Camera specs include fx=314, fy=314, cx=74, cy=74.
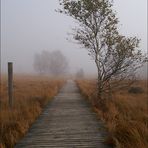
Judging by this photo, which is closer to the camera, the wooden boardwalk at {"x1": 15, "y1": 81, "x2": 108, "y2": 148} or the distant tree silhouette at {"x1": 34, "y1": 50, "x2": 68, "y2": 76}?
the wooden boardwalk at {"x1": 15, "y1": 81, "x2": 108, "y2": 148}

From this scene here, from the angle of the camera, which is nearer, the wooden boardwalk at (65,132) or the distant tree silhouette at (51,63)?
the wooden boardwalk at (65,132)

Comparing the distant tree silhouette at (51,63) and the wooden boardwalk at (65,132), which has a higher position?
the distant tree silhouette at (51,63)

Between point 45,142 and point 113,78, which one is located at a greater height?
point 113,78

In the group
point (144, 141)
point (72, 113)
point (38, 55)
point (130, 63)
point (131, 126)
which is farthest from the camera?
point (38, 55)

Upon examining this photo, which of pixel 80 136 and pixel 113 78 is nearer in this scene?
pixel 80 136

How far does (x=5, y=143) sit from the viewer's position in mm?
8023

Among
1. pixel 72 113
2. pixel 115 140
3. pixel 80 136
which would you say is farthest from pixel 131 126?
pixel 72 113

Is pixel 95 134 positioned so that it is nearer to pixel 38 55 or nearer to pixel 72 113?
pixel 72 113

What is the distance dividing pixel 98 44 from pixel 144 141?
10.8 m

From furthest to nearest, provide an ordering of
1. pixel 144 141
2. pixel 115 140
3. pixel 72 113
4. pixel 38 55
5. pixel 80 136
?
pixel 38 55 → pixel 72 113 → pixel 80 136 → pixel 115 140 → pixel 144 141

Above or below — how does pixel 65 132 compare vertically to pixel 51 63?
below

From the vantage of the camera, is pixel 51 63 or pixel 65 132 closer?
pixel 65 132

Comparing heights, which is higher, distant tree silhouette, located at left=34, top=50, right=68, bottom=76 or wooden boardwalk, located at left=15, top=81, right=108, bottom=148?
distant tree silhouette, located at left=34, top=50, right=68, bottom=76

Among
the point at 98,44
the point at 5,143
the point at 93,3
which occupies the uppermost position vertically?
the point at 93,3
